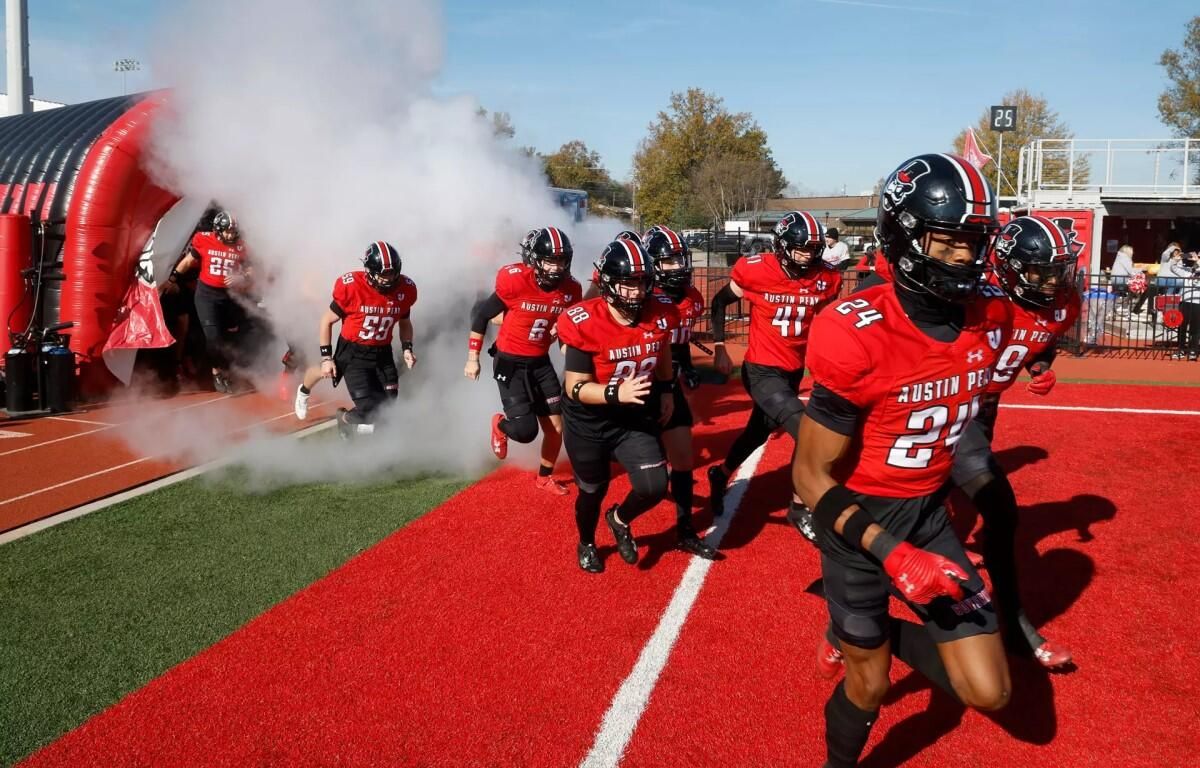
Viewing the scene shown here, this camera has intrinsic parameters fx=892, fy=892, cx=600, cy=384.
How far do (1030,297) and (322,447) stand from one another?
Answer: 21.0ft

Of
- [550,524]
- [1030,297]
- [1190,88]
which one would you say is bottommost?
[550,524]

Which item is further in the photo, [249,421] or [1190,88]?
[1190,88]

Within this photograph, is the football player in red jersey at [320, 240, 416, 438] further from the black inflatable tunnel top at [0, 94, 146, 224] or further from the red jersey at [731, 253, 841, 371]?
the black inflatable tunnel top at [0, 94, 146, 224]

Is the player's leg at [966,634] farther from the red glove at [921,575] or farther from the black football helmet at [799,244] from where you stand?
the black football helmet at [799,244]

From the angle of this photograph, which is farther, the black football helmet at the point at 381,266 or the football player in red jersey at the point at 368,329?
the football player in red jersey at the point at 368,329

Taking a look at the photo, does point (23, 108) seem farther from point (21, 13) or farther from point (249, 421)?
point (249, 421)

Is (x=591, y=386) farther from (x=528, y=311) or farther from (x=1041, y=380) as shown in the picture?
(x=1041, y=380)

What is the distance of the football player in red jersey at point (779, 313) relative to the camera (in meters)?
6.30

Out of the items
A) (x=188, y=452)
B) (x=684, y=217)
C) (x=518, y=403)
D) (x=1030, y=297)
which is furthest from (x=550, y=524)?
(x=684, y=217)

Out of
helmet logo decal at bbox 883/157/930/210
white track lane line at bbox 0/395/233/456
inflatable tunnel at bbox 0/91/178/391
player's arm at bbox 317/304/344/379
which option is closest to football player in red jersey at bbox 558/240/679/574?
helmet logo decal at bbox 883/157/930/210

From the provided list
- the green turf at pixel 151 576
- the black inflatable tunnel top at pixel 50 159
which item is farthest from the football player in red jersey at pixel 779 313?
the black inflatable tunnel top at pixel 50 159

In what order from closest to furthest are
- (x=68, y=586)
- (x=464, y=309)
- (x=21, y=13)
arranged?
(x=68, y=586) → (x=464, y=309) → (x=21, y=13)

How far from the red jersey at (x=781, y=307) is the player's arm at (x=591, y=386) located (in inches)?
52.9

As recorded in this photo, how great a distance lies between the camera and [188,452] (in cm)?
859
